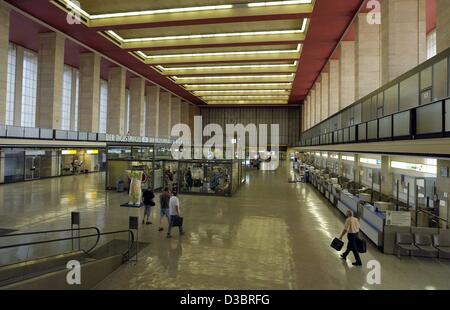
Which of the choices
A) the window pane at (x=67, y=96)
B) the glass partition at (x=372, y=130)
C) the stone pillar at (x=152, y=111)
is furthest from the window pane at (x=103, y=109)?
the glass partition at (x=372, y=130)

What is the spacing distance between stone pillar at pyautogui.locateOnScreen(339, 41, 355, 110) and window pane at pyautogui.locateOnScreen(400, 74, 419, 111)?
10380 mm

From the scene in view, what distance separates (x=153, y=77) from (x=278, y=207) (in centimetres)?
2502

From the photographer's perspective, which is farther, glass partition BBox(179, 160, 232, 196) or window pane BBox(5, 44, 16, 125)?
window pane BBox(5, 44, 16, 125)

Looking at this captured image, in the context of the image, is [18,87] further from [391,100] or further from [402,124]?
[402,124]

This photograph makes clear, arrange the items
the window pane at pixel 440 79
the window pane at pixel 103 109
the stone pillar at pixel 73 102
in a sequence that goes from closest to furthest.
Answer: the window pane at pixel 440 79, the stone pillar at pixel 73 102, the window pane at pixel 103 109

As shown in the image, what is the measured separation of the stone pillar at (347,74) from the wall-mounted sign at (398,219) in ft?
42.4

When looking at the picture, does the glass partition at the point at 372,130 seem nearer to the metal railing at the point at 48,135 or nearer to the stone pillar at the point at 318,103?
the metal railing at the point at 48,135

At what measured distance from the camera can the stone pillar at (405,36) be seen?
11031 mm

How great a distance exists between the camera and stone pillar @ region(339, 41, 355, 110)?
18.9m

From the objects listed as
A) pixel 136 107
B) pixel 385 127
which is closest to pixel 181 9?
pixel 385 127

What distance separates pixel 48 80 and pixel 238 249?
20.4 m

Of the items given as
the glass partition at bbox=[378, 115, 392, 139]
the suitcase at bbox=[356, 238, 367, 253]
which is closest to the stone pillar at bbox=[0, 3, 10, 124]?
the suitcase at bbox=[356, 238, 367, 253]

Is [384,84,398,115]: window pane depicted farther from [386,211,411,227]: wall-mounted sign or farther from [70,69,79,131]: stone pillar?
[70,69,79,131]: stone pillar

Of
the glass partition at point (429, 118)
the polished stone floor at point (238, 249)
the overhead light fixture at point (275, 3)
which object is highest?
the overhead light fixture at point (275, 3)
